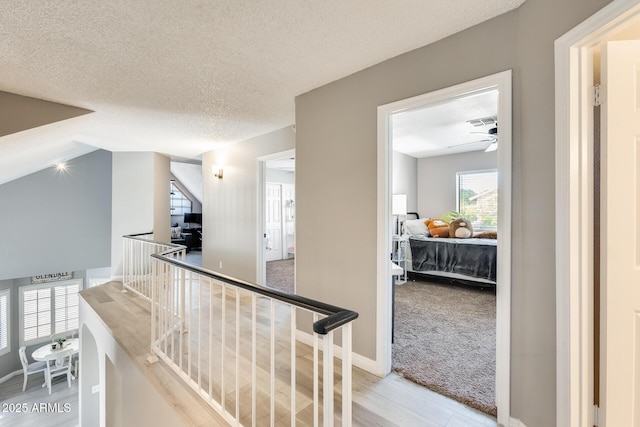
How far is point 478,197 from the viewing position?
601 cm

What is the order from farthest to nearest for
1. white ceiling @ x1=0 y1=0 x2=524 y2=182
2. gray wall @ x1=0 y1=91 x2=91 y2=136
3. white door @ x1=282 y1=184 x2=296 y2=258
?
1. white door @ x1=282 y1=184 x2=296 y2=258
2. gray wall @ x1=0 y1=91 x2=91 y2=136
3. white ceiling @ x1=0 y1=0 x2=524 y2=182

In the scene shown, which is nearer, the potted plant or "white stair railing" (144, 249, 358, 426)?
"white stair railing" (144, 249, 358, 426)

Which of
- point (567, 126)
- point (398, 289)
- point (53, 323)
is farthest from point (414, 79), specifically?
point (53, 323)

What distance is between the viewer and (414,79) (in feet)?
6.52

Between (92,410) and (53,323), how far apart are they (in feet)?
13.7

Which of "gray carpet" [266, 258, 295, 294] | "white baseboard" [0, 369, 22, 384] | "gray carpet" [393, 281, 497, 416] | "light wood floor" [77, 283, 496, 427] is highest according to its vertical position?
"gray carpet" [393, 281, 497, 416]

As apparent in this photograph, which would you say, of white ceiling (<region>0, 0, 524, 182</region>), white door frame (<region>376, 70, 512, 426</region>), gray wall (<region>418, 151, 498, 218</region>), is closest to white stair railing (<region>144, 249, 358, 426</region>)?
white door frame (<region>376, 70, 512, 426</region>)

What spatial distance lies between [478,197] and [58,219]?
949 centimetres

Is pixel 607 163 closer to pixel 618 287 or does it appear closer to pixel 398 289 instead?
pixel 618 287

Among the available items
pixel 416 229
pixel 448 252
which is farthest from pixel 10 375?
pixel 448 252

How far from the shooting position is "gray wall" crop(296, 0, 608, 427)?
141cm

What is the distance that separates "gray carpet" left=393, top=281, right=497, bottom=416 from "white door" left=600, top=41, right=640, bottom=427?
A: 28.3 inches

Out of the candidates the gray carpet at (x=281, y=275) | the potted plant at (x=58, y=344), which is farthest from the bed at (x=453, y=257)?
the potted plant at (x=58, y=344)

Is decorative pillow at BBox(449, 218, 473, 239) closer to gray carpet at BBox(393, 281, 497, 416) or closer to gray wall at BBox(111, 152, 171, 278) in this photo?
gray carpet at BBox(393, 281, 497, 416)
